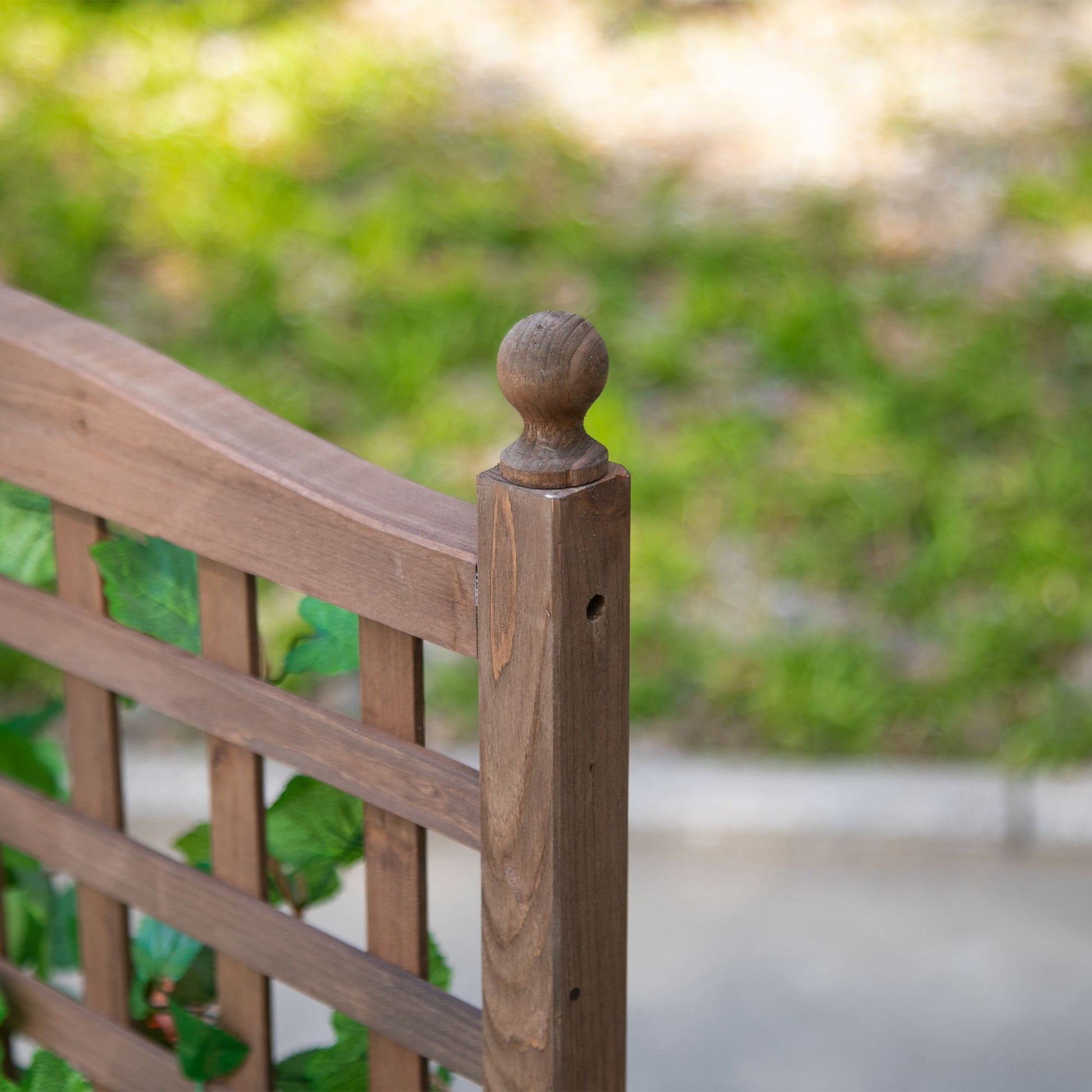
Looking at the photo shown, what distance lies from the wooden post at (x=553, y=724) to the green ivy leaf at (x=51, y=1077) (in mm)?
401

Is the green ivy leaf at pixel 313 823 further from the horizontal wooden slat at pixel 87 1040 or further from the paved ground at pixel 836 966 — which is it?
the paved ground at pixel 836 966

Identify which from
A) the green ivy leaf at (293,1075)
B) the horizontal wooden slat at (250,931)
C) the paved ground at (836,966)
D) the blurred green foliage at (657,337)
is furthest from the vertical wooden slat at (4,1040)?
the blurred green foliage at (657,337)

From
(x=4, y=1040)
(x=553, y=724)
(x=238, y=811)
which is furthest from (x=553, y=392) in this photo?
(x=4, y=1040)

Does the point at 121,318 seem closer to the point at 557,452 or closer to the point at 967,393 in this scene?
the point at 967,393

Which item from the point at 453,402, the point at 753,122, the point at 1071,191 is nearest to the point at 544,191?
the point at 753,122

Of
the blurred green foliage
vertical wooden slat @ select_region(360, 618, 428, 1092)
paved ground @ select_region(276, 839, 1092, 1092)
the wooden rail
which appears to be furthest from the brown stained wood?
the blurred green foliage

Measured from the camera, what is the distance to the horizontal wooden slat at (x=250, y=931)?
1089 millimetres

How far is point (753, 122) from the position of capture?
477cm

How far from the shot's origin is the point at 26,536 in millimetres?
1215

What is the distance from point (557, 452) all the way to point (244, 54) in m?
4.53

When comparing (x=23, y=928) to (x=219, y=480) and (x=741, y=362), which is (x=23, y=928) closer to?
(x=219, y=480)

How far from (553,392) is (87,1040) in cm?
78

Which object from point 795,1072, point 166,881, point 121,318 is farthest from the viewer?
point 121,318

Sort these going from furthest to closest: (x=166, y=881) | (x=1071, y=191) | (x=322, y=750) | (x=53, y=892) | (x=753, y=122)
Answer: (x=753, y=122), (x=1071, y=191), (x=53, y=892), (x=166, y=881), (x=322, y=750)
